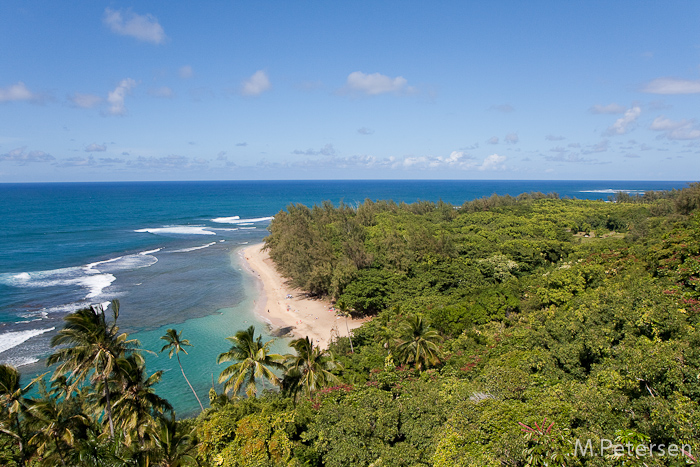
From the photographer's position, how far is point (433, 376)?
22.3 m

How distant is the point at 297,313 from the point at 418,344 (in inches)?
939

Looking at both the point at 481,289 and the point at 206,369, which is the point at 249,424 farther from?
the point at 481,289

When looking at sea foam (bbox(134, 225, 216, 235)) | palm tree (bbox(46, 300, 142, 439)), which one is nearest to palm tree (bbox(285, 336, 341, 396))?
palm tree (bbox(46, 300, 142, 439))

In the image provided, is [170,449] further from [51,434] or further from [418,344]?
[418,344]

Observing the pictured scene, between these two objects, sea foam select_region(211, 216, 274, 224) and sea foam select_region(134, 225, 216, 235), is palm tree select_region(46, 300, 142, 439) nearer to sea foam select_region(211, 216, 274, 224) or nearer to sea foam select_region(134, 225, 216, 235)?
sea foam select_region(134, 225, 216, 235)

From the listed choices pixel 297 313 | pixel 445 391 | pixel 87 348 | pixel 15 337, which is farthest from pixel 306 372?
pixel 15 337

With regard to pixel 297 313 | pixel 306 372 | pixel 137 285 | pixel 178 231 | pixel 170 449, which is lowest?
pixel 297 313

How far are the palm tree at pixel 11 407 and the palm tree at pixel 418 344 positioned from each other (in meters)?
21.0

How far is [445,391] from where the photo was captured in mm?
16938

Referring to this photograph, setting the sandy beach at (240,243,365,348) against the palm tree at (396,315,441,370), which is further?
the sandy beach at (240,243,365,348)

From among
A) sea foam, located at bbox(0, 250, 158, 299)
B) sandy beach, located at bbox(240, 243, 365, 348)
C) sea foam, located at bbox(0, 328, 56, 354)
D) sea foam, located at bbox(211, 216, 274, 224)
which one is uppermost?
sea foam, located at bbox(211, 216, 274, 224)

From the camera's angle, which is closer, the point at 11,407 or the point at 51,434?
the point at 11,407

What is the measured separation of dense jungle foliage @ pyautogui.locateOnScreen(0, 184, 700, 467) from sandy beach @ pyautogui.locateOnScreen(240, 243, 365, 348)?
24.1 feet

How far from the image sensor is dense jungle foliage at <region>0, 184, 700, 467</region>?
36.0ft
